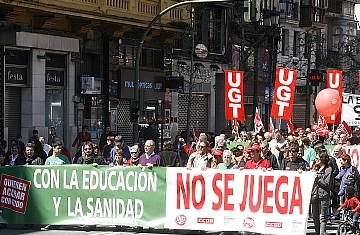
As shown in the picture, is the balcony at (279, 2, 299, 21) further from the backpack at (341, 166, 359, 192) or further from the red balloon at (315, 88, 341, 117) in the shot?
the backpack at (341, 166, 359, 192)

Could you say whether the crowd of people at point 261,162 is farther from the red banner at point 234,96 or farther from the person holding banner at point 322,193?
the red banner at point 234,96

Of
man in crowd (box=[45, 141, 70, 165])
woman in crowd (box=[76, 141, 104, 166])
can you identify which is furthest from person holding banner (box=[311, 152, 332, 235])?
man in crowd (box=[45, 141, 70, 165])

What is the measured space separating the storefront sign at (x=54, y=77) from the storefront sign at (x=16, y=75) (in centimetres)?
126

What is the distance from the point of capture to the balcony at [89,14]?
2693 cm

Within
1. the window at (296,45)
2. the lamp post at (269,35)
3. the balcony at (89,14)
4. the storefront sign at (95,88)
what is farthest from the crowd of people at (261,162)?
the window at (296,45)

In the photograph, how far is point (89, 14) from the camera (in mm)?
29266

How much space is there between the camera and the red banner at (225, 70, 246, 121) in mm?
→ 24047

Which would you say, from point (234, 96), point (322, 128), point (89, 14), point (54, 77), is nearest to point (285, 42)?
point (54, 77)

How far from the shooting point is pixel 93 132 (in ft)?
108

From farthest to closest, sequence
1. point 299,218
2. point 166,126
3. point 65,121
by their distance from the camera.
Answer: point 166,126 → point 65,121 → point 299,218

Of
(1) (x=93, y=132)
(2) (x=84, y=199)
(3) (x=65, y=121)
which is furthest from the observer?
(1) (x=93, y=132)

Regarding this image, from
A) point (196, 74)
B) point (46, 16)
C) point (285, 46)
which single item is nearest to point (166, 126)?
point (196, 74)

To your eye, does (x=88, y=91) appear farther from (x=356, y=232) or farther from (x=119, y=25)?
(x=356, y=232)

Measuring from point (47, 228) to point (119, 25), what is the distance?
17.0 metres
